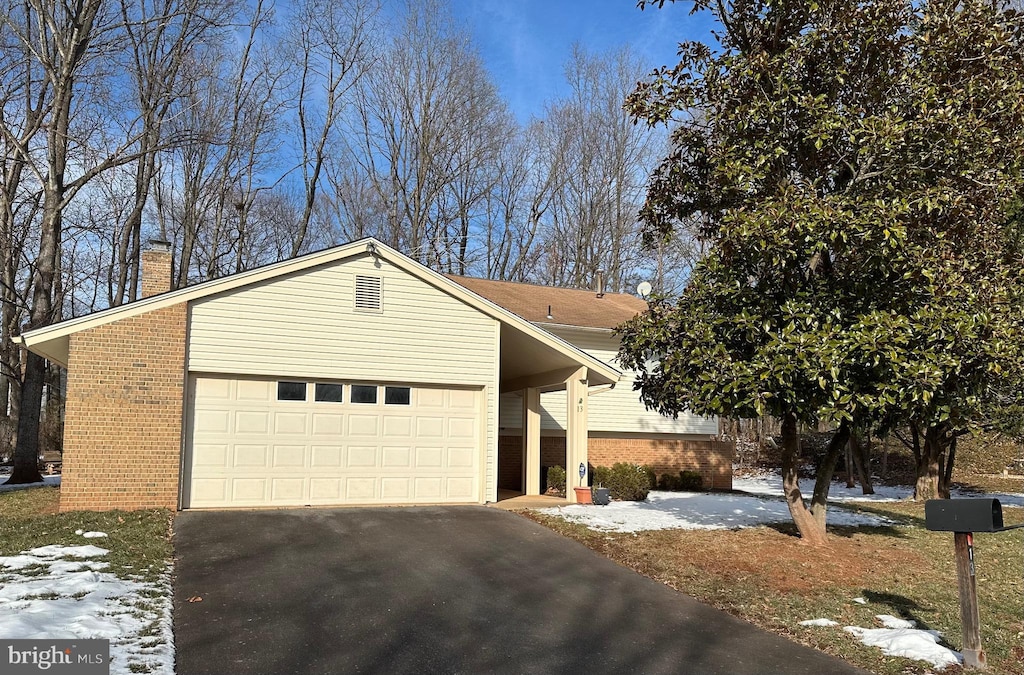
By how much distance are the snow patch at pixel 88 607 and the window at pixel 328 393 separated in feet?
16.0

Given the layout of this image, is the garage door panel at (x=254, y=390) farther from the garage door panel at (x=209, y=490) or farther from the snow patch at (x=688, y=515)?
the snow patch at (x=688, y=515)

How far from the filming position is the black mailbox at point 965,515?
5570mm

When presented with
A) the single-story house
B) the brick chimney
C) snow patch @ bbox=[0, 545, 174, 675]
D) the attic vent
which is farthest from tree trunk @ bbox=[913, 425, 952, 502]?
snow patch @ bbox=[0, 545, 174, 675]

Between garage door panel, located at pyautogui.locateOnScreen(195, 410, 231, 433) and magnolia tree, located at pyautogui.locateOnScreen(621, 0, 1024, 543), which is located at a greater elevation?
magnolia tree, located at pyautogui.locateOnScreen(621, 0, 1024, 543)

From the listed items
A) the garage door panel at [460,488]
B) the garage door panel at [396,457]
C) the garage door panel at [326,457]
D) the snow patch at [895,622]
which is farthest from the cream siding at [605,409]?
the snow patch at [895,622]

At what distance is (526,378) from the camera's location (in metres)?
17.1

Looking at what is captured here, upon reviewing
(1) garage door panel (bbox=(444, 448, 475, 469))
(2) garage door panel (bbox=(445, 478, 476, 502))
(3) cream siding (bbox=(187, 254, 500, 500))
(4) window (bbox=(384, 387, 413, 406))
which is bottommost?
(2) garage door panel (bbox=(445, 478, 476, 502))

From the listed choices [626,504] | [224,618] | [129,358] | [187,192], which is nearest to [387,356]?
[129,358]

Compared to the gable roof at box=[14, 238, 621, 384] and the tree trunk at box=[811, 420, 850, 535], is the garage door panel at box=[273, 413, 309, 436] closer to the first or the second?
the gable roof at box=[14, 238, 621, 384]

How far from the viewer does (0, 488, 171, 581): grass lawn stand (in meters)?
8.20

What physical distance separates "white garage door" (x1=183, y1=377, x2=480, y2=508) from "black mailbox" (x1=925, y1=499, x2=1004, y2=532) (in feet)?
29.3

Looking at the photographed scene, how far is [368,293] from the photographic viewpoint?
13180 millimetres

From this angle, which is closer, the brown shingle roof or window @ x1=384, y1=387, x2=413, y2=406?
window @ x1=384, y1=387, x2=413, y2=406

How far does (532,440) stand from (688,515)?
4.17m
